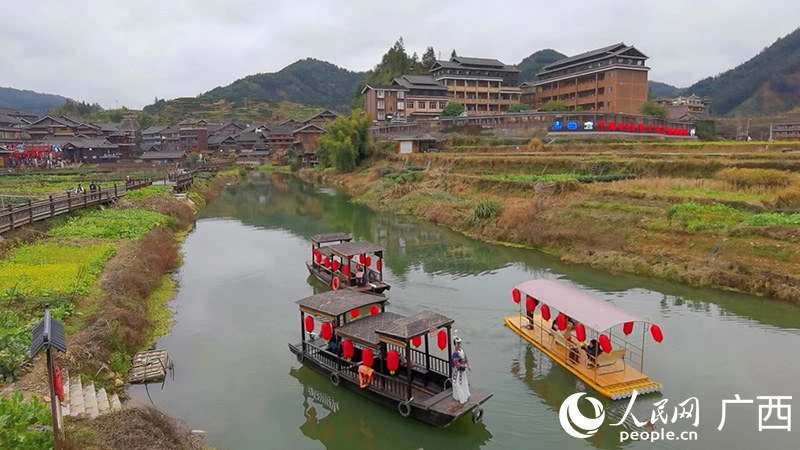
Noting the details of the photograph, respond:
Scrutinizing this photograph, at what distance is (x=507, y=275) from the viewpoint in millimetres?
25375

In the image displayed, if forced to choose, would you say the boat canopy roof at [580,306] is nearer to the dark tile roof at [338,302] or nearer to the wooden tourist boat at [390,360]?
the wooden tourist boat at [390,360]

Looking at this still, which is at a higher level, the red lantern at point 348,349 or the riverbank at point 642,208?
the riverbank at point 642,208

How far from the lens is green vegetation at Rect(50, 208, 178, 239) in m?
26.6

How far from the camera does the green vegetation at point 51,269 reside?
1625cm

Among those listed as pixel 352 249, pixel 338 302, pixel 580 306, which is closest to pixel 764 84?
pixel 352 249

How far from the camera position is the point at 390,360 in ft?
40.8

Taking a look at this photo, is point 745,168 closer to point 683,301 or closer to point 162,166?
point 683,301

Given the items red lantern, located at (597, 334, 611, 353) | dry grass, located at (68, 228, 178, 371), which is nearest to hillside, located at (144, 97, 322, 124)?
dry grass, located at (68, 228, 178, 371)

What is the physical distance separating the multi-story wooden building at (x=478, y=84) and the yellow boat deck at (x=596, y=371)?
76061 mm

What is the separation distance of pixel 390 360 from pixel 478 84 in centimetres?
8347

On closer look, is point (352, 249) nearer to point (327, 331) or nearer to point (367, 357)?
point (327, 331)

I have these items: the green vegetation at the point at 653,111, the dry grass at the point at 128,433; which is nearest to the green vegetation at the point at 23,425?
the dry grass at the point at 128,433

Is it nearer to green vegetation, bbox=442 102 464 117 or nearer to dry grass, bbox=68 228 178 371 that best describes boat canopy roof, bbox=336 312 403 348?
dry grass, bbox=68 228 178 371

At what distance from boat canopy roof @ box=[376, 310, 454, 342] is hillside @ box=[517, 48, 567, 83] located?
487 ft
